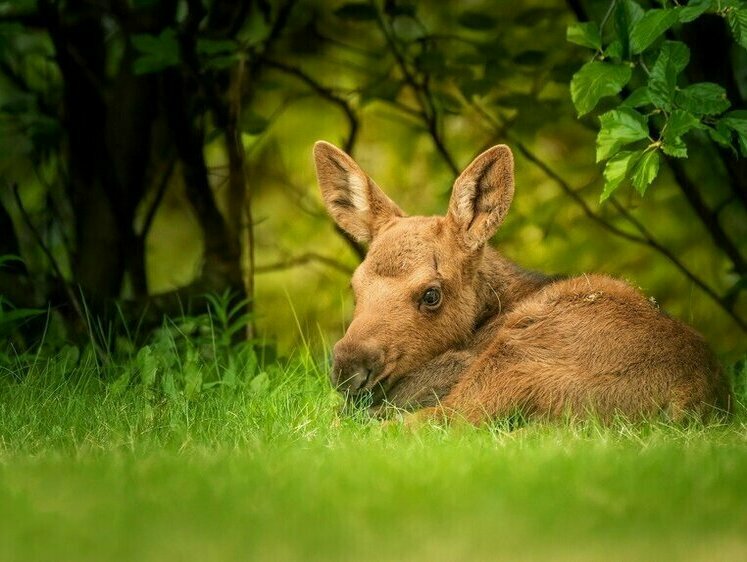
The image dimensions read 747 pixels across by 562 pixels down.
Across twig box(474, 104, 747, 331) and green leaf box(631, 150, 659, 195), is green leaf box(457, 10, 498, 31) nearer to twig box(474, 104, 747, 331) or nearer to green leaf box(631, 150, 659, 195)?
twig box(474, 104, 747, 331)

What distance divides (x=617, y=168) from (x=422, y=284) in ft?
3.43

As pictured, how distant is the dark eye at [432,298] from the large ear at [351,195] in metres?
0.60

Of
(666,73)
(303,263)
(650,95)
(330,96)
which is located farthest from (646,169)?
(303,263)

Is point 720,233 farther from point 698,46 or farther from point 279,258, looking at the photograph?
point 279,258

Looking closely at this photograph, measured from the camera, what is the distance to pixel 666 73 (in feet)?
19.9

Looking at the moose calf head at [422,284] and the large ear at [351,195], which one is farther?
the large ear at [351,195]

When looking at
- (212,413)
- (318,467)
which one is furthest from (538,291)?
(318,467)

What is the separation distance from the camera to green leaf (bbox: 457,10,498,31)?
9.13 metres

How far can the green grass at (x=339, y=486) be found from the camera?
12.6 ft

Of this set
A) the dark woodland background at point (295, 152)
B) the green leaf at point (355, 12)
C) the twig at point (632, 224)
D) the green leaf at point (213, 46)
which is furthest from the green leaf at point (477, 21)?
the green leaf at point (213, 46)

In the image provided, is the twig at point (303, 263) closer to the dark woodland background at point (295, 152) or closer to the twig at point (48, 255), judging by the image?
the dark woodland background at point (295, 152)

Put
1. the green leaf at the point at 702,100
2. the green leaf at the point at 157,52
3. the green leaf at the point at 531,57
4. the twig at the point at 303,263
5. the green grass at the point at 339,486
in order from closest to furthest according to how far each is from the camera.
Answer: the green grass at the point at 339,486
the green leaf at the point at 702,100
the green leaf at the point at 157,52
the green leaf at the point at 531,57
the twig at the point at 303,263

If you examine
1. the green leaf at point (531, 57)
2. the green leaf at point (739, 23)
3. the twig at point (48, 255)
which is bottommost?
the twig at point (48, 255)

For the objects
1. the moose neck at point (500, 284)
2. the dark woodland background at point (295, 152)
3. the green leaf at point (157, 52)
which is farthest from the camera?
the dark woodland background at point (295, 152)
